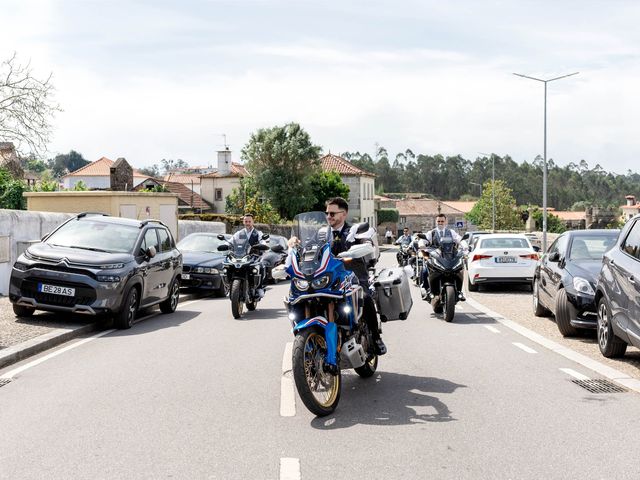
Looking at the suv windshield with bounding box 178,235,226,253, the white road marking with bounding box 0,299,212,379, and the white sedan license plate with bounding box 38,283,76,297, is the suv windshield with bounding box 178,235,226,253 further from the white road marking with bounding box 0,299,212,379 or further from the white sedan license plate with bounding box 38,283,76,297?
the white sedan license plate with bounding box 38,283,76,297

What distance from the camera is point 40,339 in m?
9.98

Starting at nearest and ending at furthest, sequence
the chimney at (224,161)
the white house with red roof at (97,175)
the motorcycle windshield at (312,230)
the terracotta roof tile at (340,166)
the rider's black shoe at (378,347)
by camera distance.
→ the motorcycle windshield at (312,230) < the rider's black shoe at (378,347) < the chimney at (224,161) < the terracotta roof tile at (340,166) < the white house with red roof at (97,175)

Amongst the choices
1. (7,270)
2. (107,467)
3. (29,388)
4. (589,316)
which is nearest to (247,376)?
(29,388)

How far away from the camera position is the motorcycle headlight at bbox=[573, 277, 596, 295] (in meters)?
10.3

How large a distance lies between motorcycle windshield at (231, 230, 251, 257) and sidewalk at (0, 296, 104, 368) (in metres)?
3.20

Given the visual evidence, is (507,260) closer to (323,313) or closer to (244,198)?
(323,313)

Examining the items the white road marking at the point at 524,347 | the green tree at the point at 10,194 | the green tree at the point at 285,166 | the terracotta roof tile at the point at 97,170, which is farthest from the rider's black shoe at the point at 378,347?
the terracotta roof tile at the point at 97,170

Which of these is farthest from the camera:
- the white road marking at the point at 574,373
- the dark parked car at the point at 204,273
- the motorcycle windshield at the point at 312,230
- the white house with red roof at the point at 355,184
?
the white house with red roof at the point at 355,184

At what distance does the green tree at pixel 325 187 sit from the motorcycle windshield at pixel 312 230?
67.2 metres

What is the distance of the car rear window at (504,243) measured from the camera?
67.2 feet

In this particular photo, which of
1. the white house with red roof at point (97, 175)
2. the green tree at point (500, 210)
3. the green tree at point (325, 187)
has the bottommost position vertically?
the green tree at point (500, 210)

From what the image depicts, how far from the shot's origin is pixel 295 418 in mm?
6168

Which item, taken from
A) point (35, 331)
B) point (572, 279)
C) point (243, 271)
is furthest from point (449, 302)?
point (35, 331)

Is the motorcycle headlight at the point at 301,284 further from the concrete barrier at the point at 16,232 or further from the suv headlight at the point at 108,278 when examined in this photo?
the concrete barrier at the point at 16,232
